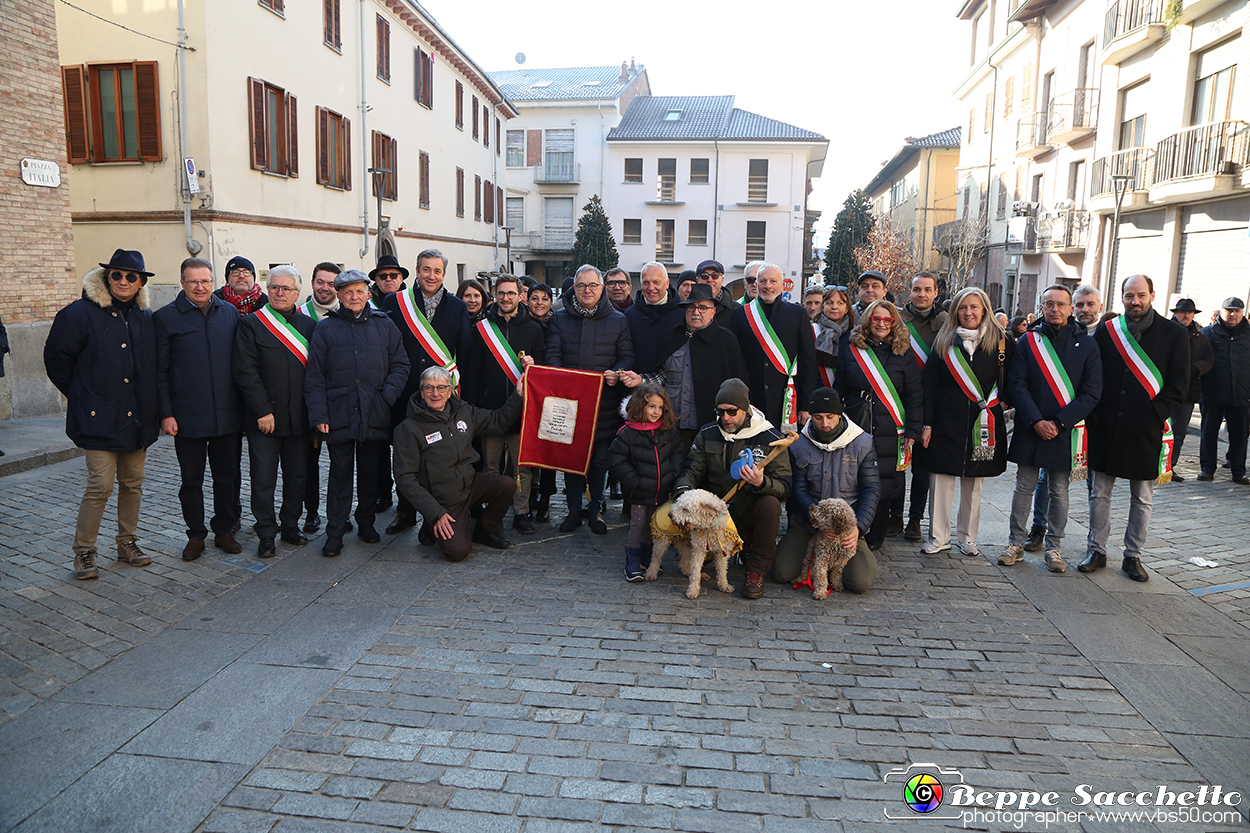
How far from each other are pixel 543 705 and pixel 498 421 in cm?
345

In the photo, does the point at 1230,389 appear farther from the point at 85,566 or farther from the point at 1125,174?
the point at 85,566

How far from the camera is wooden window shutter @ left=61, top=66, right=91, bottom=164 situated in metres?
15.6

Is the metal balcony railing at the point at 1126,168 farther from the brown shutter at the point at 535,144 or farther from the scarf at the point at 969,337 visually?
the brown shutter at the point at 535,144

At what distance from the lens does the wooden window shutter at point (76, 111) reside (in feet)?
51.1

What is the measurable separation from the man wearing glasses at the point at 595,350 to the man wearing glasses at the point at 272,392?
214 cm

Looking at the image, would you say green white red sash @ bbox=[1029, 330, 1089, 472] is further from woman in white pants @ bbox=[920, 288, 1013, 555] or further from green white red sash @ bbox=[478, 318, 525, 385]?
green white red sash @ bbox=[478, 318, 525, 385]

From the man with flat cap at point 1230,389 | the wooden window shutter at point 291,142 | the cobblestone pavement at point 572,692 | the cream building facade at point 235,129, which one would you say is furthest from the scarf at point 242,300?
the wooden window shutter at point 291,142

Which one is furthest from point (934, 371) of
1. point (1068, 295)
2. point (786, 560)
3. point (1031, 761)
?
point (1031, 761)

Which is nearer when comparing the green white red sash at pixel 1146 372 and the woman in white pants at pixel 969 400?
the green white red sash at pixel 1146 372

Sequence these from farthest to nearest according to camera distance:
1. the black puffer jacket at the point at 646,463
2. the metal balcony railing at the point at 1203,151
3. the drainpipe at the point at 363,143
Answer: the drainpipe at the point at 363,143 → the metal balcony railing at the point at 1203,151 → the black puffer jacket at the point at 646,463

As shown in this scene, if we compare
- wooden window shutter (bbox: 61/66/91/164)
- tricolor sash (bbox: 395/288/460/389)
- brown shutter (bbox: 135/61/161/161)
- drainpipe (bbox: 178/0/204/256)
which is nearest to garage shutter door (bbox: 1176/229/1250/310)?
tricolor sash (bbox: 395/288/460/389)

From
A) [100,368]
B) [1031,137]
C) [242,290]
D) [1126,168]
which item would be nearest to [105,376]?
[100,368]

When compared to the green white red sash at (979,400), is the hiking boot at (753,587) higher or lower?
lower

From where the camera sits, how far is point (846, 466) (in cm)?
609
